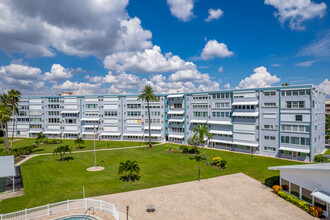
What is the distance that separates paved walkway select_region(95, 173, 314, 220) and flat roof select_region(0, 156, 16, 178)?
44.8 feet

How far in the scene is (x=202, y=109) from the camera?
62.6 metres

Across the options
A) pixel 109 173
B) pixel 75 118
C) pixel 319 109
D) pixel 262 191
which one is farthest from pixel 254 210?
pixel 75 118

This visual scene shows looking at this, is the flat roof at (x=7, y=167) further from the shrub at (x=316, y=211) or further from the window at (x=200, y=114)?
the window at (x=200, y=114)

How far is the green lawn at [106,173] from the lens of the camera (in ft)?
88.8

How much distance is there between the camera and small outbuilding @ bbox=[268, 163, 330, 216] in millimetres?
20562

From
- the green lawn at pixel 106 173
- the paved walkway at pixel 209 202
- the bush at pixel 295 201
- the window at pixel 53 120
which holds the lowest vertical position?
the green lawn at pixel 106 173

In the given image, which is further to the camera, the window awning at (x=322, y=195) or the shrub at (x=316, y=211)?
the shrub at (x=316, y=211)

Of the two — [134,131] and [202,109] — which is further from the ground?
[202,109]

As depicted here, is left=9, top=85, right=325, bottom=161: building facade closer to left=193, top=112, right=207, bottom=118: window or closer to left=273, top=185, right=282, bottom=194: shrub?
left=193, top=112, right=207, bottom=118: window

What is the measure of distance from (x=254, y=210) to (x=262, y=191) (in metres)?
6.15

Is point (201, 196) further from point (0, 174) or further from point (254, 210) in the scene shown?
point (0, 174)

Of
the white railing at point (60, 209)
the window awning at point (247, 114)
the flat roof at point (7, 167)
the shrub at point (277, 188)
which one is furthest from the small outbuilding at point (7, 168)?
the window awning at point (247, 114)

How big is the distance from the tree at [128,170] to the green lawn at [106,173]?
1.32m

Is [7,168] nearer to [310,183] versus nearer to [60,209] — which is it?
[60,209]
